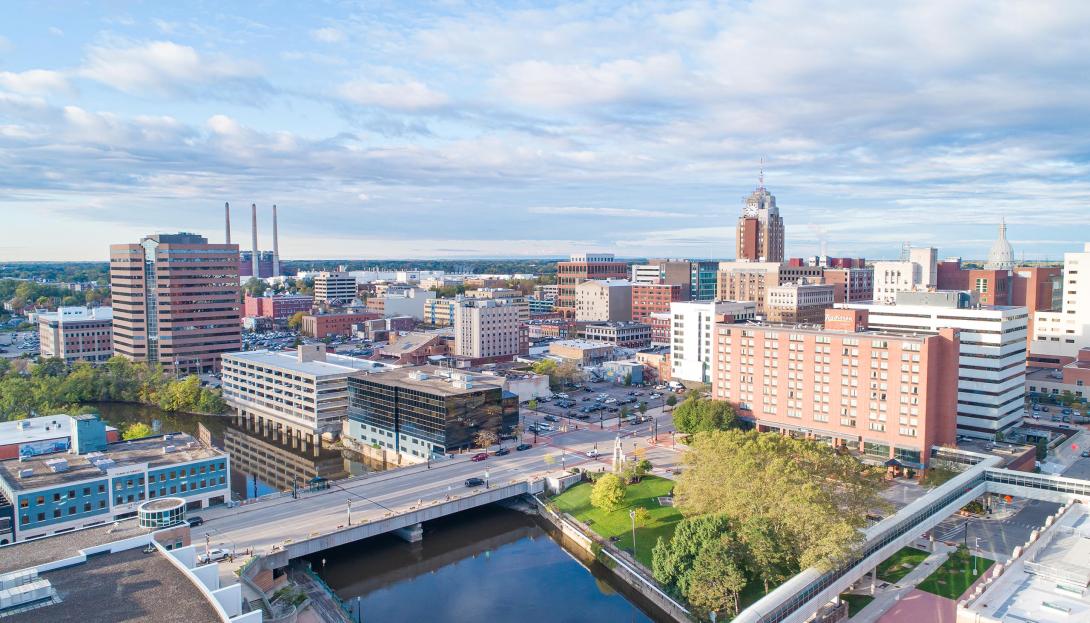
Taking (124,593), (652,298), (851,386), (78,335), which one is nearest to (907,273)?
(652,298)

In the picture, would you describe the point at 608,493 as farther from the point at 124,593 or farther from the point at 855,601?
the point at 124,593

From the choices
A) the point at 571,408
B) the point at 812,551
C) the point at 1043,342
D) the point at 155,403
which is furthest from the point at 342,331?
the point at 812,551

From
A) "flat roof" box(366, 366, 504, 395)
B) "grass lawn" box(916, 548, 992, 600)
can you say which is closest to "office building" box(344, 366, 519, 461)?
"flat roof" box(366, 366, 504, 395)

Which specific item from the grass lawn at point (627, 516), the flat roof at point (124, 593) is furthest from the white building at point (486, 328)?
the flat roof at point (124, 593)

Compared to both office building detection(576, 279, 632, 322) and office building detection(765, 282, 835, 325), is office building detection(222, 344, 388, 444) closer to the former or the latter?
office building detection(576, 279, 632, 322)

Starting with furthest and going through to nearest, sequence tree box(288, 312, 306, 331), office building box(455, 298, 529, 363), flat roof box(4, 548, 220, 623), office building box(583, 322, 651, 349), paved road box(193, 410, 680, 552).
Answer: tree box(288, 312, 306, 331), office building box(583, 322, 651, 349), office building box(455, 298, 529, 363), paved road box(193, 410, 680, 552), flat roof box(4, 548, 220, 623)

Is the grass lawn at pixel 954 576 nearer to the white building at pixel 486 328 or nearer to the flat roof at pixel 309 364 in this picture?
the flat roof at pixel 309 364
